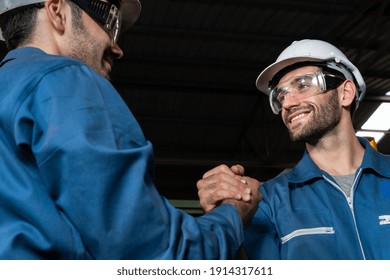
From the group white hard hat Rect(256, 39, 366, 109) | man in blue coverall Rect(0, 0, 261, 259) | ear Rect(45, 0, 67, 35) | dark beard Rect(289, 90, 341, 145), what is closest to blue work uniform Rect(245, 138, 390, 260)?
dark beard Rect(289, 90, 341, 145)

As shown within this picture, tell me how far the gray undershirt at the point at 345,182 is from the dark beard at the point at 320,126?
0.99 ft

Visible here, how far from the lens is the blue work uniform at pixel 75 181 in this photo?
1456 mm

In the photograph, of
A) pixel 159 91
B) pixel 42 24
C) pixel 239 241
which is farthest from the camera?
pixel 159 91

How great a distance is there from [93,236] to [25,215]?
0.62ft

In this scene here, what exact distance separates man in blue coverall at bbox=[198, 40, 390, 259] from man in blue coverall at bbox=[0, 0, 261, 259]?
2.31 feet

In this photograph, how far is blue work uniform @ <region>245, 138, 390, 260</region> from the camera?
2.94 metres

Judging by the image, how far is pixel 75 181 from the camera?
4.80ft

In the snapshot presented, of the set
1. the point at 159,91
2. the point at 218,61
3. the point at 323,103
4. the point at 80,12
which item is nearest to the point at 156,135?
the point at 159,91

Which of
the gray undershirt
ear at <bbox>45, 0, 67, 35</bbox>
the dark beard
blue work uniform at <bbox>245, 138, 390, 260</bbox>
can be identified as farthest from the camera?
the dark beard

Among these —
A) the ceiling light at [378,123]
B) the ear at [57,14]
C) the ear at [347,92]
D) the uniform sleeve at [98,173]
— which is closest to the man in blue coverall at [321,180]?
the ear at [347,92]

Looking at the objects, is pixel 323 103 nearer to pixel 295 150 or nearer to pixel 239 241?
pixel 239 241

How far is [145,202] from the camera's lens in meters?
1.50

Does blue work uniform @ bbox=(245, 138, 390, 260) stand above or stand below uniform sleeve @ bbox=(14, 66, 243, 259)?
below

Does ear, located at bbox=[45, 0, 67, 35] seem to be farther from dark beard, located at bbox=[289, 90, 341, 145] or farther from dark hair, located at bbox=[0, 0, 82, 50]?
dark beard, located at bbox=[289, 90, 341, 145]
